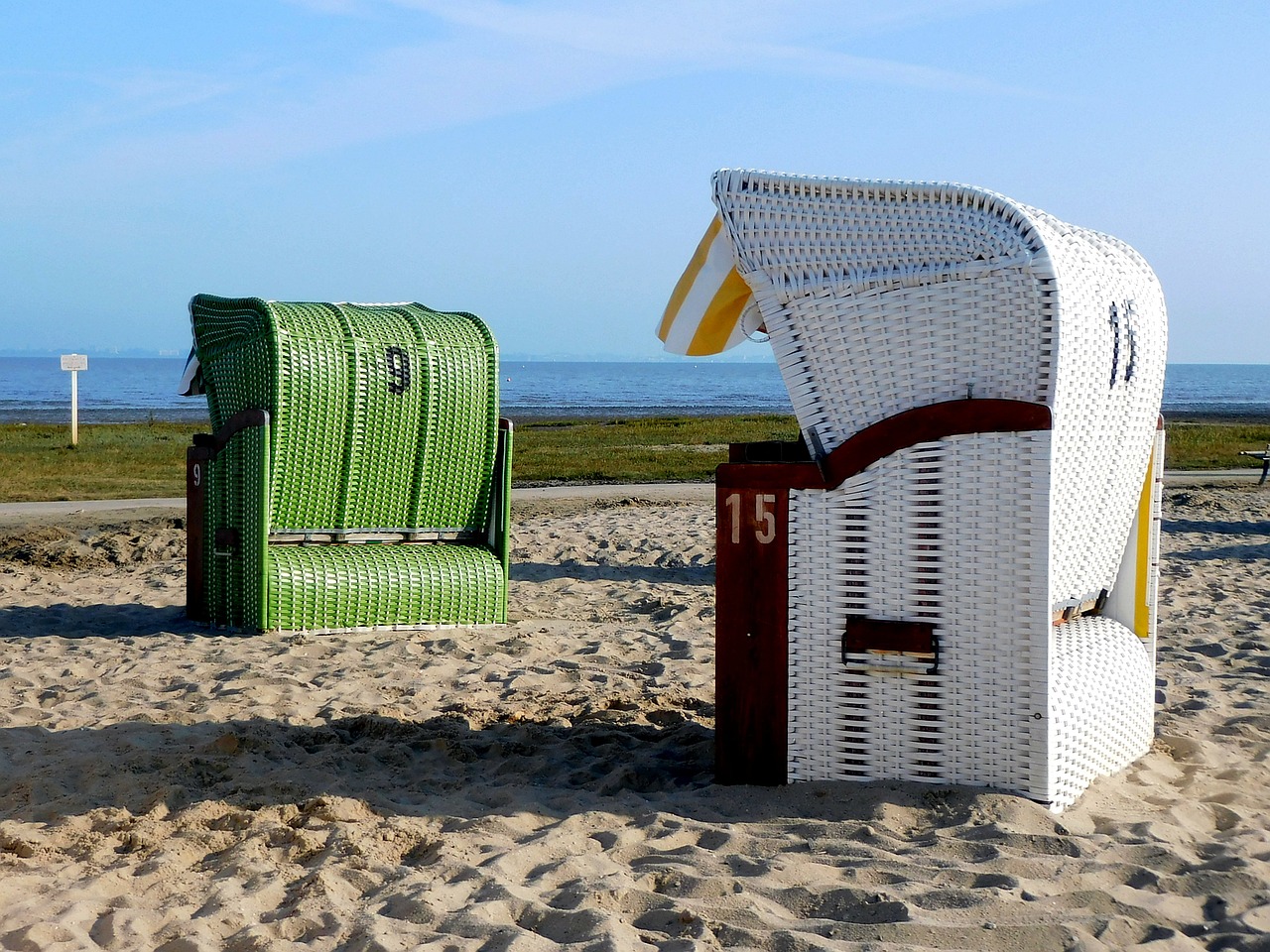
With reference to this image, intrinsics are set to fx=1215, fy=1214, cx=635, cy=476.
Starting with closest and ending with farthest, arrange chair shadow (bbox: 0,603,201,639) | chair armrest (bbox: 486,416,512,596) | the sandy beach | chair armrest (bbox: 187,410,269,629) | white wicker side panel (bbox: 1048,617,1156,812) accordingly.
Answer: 1. the sandy beach
2. white wicker side panel (bbox: 1048,617,1156,812)
3. chair armrest (bbox: 187,410,269,629)
4. chair shadow (bbox: 0,603,201,639)
5. chair armrest (bbox: 486,416,512,596)

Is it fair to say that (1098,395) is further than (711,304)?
No

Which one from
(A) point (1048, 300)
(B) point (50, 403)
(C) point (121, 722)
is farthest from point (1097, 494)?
(B) point (50, 403)

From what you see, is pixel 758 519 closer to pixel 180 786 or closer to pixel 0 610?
pixel 180 786

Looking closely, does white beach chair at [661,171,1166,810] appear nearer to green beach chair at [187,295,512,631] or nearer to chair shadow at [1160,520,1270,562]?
green beach chair at [187,295,512,631]

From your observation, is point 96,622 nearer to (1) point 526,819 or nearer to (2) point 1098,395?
(1) point 526,819

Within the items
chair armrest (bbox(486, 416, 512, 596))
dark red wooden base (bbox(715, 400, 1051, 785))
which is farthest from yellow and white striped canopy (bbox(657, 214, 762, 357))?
chair armrest (bbox(486, 416, 512, 596))

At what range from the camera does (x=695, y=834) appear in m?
3.99

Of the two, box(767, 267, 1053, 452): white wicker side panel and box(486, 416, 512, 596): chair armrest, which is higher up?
box(767, 267, 1053, 452): white wicker side panel

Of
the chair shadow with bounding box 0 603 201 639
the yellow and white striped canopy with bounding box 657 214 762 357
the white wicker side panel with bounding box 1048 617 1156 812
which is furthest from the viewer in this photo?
the chair shadow with bounding box 0 603 201 639

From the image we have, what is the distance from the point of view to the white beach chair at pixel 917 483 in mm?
3998

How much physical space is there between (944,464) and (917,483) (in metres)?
0.11

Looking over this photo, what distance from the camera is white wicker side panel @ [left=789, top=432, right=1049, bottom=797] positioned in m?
4.00

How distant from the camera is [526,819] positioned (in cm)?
423

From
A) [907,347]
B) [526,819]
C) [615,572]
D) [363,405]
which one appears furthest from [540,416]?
[907,347]
